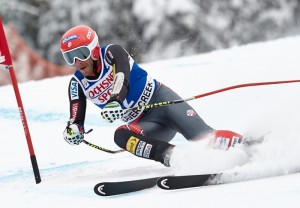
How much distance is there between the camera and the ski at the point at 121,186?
3898mm

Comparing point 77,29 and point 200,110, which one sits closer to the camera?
point 77,29

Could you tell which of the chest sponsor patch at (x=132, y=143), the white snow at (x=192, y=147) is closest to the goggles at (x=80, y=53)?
the chest sponsor patch at (x=132, y=143)

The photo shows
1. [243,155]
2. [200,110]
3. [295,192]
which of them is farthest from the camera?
[200,110]

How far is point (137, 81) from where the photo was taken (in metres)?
4.81

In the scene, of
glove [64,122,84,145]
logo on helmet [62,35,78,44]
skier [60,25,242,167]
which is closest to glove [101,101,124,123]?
skier [60,25,242,167]

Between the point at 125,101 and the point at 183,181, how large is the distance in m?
1.17

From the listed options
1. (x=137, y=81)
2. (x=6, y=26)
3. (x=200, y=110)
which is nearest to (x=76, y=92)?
(x=137, y=81)

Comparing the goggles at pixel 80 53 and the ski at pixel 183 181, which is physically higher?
the goggles at pixel 80 53

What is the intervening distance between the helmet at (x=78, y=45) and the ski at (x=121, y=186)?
1.02m

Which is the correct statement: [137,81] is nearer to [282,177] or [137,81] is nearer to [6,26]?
[282,177]

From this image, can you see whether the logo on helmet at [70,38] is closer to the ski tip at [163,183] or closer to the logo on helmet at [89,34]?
the logo on helmet at [89,34]

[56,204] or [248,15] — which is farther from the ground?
[56,204]

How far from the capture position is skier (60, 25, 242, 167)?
4305 mm

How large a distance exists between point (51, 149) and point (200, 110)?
1.80 metres
